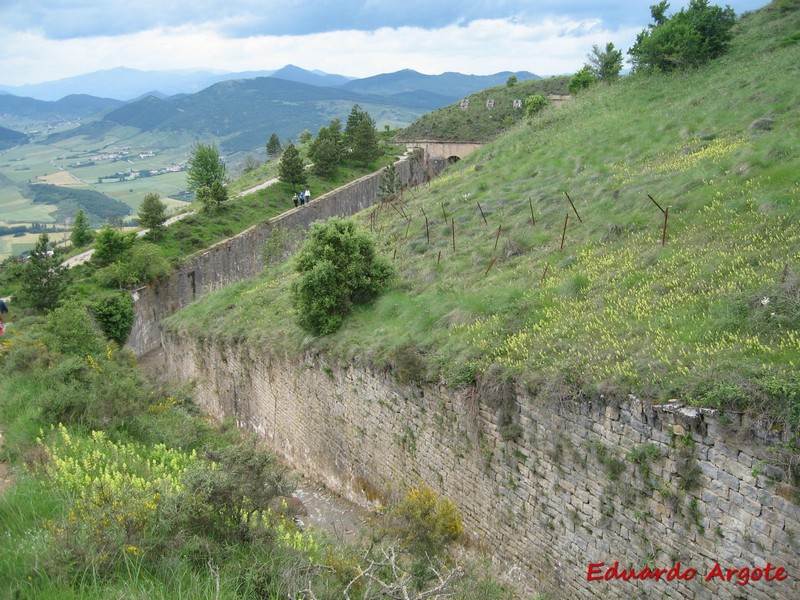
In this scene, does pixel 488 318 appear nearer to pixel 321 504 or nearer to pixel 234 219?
pixel 321 504

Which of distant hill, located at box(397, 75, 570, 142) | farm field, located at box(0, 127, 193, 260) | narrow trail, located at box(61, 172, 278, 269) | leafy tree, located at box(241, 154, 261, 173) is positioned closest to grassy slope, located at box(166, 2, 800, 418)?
narrow trail, located at box(61, 172, 278, 269)

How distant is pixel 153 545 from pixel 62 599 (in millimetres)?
952

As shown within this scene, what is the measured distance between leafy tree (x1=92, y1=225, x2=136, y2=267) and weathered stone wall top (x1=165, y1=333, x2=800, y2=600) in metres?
15.9

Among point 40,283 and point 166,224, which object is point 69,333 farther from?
point 166,224

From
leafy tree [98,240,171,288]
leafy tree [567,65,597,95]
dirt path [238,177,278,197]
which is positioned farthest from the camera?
leafy tree [567,65,597,95]

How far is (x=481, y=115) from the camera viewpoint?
5356 centimetres

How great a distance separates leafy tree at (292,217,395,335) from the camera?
13.8 metres

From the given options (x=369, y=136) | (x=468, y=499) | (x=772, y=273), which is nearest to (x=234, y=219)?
(x=369, y=136)

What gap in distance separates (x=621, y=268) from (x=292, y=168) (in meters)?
28.6

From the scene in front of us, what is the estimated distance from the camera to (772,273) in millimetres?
8719

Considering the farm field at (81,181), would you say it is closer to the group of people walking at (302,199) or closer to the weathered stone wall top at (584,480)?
the group of people walking at (302,199)

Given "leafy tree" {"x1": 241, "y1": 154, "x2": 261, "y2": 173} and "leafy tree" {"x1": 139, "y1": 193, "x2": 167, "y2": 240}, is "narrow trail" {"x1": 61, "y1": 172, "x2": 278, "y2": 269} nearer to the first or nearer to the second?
"leafy tree" {"x1": 139, "y1": 193, "x2": 167, "y2": 240}

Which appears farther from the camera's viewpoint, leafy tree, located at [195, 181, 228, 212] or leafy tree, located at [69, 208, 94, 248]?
leafy tree, located at [195, 181, 228, 212]

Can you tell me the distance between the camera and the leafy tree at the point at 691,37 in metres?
24.7
